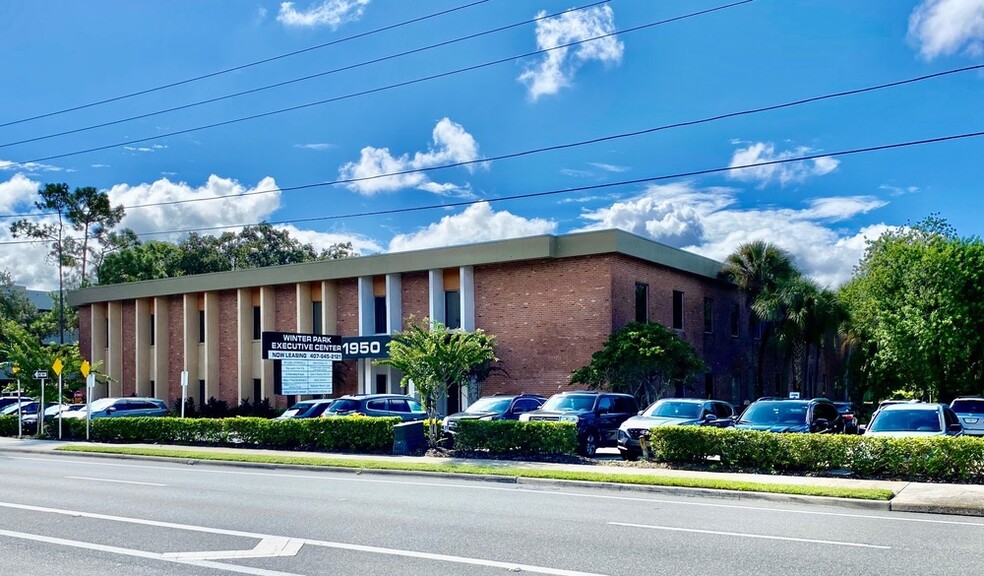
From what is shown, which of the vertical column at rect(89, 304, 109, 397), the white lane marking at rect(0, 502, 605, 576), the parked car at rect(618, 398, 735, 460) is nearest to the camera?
the white lane marking at rect(0, 502, 605, 576)

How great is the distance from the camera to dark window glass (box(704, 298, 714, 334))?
41.3 m

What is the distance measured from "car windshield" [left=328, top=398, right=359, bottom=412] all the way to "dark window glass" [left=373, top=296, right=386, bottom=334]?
12.9 metres

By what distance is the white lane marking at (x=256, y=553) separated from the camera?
9398mm

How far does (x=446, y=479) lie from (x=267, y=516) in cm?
632

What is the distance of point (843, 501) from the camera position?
13859mm

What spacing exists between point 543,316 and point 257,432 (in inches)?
493

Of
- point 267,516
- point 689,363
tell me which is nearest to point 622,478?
point 267,516

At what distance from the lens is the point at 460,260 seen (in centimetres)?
3650

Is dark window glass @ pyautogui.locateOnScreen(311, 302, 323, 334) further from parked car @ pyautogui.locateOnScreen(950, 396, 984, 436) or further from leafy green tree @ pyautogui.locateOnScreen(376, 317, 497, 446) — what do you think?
parked car @ pyautogui.locateOnScreen(950, 396, 984, 436)

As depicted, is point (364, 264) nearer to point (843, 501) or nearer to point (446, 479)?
point (446, 479)

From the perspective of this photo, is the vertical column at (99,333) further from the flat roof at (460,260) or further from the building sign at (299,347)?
the building sign at (299,347)

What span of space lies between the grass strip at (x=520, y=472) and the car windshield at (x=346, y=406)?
406cm

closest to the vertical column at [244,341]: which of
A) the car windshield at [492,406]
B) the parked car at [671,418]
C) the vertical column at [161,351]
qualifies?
the vertical column at [161,351]

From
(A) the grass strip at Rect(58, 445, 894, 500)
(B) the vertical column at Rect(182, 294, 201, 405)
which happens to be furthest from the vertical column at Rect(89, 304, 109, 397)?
(A) the grass strip at Rect(58, 445, 894, 500)
